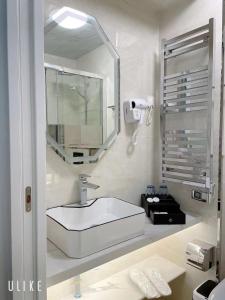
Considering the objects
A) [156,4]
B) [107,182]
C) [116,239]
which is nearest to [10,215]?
[116,239]

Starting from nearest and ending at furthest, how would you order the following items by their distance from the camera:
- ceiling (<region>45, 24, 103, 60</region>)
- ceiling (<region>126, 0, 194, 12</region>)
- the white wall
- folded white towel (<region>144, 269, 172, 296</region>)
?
the white wall → ceiling (<region>45, 24, 103, 60</region>) → folded white towel (<region>144, 269, 172, 296</region>) → ceiling (<region>126, 0, 194, 12</region>)

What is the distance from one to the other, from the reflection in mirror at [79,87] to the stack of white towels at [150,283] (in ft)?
2.87

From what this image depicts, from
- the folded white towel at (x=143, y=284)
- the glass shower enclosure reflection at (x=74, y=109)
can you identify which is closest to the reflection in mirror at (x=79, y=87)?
the glass shower enclosure reflection at (x=74, y=109)

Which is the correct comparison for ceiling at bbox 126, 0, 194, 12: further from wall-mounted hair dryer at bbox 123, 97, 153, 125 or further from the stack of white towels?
the stack of white towels

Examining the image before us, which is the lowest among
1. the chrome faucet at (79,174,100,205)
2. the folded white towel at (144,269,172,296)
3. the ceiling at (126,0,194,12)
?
the folded white towel at (144,269,172,296)

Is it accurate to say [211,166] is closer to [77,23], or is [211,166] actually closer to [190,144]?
[190,144]

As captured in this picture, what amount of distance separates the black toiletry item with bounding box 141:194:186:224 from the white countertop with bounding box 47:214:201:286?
10cm

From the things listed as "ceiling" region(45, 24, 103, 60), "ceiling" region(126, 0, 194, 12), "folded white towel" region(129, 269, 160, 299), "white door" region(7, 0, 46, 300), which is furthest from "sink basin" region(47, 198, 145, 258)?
"ceiling" region(126, 0, 194, 12)

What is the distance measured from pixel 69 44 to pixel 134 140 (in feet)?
2.64

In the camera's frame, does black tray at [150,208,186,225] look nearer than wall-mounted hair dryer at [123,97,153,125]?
Yes

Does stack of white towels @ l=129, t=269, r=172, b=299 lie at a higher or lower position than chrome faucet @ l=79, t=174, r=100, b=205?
lower

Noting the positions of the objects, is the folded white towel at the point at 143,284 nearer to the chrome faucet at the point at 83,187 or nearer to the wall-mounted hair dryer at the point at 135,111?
the chrome faucet at the point at 83,187

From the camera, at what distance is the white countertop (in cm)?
101

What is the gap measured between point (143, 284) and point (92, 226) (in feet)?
2.45
